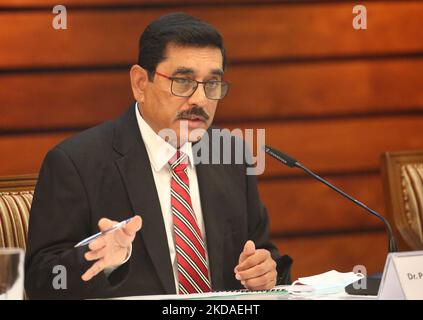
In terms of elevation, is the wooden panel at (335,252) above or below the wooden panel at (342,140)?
below

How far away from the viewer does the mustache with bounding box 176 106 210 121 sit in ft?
9.78

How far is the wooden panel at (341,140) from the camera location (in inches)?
192

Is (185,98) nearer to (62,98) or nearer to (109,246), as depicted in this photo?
(109,246)

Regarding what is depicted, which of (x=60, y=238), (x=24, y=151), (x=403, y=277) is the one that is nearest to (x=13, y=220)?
(x=60, y=238)

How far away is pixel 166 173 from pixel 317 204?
A: 6.76ft

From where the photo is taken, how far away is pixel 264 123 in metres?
4.86

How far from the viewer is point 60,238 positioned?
9.14 feet

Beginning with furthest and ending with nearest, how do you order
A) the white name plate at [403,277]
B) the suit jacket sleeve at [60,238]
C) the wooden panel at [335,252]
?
the wooden panel at [335,252], the suit jacket sleeve at [60,238], the white name plate at [403,277]

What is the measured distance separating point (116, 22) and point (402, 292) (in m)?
2.78

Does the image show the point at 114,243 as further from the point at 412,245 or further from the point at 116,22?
the point at 116,22

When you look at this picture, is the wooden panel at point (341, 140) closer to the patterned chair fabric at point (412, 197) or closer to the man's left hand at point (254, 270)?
the patterned chair fabric at point (412, 197)

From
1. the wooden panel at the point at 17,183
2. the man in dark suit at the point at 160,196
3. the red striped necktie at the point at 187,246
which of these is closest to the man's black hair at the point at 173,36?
the man in dark suit at the point at 160,196

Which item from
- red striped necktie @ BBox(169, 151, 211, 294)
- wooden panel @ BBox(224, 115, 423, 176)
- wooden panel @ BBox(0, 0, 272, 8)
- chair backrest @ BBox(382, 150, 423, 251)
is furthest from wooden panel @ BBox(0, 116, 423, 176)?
red striped necktie @ BBox(169, 151, 211, 294)
